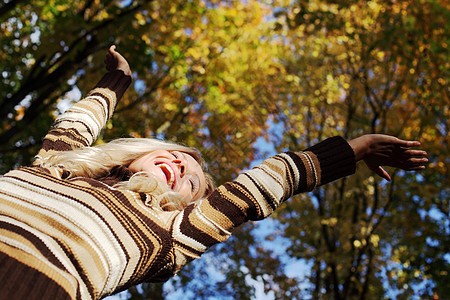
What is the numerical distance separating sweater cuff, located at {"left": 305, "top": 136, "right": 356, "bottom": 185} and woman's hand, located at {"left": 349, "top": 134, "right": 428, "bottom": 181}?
2.9 inches

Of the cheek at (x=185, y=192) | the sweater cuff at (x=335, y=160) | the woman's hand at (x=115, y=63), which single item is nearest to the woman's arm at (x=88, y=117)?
the woman's hand at (x=115, y=63)

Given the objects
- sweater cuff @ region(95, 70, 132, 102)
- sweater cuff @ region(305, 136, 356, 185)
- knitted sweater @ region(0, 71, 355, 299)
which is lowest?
knitted sweater @ region(0, 71, 355, 299)

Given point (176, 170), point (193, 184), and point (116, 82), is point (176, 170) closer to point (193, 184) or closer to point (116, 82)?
point (193, 184)

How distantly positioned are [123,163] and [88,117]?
18.0 inches

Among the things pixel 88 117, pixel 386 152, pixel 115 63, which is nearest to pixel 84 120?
pixel 88 117

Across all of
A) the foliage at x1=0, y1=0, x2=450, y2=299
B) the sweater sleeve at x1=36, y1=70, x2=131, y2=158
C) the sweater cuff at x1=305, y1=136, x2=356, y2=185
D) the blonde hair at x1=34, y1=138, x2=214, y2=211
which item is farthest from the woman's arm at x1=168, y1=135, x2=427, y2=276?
the foliage at x1=0, y1=0, x2=450, y2=299

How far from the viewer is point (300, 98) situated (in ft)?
26.8

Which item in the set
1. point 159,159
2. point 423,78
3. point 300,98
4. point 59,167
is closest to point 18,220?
point 59,167

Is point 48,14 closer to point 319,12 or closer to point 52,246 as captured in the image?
point 319,12

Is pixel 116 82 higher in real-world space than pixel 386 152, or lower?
higher

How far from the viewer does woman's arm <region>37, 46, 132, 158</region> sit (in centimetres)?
212

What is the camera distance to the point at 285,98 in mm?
→ 8695

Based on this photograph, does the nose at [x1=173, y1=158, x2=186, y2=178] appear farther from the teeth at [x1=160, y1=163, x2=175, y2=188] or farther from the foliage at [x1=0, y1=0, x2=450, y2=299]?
the foliage at [x1=0, y1=0, x2=450, y2=299]

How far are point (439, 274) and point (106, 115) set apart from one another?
8286 mm
